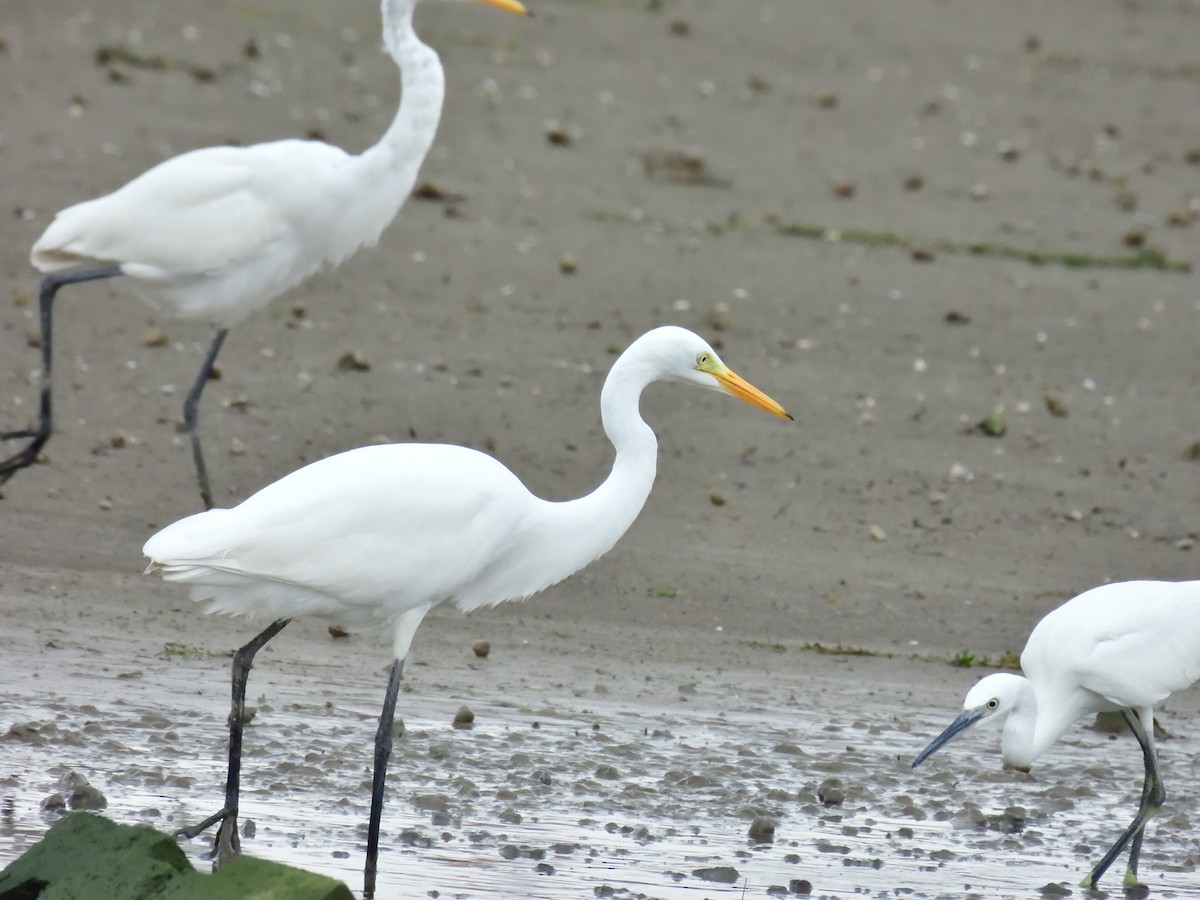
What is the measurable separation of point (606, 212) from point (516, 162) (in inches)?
39.0

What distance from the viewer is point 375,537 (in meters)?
5.56

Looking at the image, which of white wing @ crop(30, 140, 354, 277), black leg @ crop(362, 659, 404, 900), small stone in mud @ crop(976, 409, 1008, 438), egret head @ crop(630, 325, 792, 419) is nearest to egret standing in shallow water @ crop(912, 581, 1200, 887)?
egret head @ crop(630, 325, 792, 419)

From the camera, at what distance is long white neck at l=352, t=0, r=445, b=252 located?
8625 mm

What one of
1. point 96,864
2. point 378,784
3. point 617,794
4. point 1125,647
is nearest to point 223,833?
point 378,784

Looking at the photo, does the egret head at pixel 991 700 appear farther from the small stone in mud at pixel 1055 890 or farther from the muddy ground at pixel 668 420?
the small stone in mud at pixel 1055 890

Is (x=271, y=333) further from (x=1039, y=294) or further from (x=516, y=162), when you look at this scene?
(x=1039, y=294)

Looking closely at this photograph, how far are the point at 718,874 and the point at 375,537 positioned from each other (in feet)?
4.54

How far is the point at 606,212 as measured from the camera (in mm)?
12703

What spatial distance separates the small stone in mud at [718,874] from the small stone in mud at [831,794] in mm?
819

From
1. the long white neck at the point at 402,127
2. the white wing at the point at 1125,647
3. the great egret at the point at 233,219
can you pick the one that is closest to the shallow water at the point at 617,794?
the white wing at the point at 1125,647

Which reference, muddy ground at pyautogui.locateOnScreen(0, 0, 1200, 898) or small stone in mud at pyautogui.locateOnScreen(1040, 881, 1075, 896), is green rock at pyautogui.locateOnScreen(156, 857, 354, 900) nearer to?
muddy ground at pyautogui.locateOnScreen(0, 0, 1200, 898)

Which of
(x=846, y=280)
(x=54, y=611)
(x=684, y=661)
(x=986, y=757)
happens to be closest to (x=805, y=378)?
(x=846, y=280)

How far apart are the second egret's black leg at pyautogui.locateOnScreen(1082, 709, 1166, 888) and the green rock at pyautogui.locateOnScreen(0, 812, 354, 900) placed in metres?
2.57

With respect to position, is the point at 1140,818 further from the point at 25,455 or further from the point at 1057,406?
the point at 25,455
